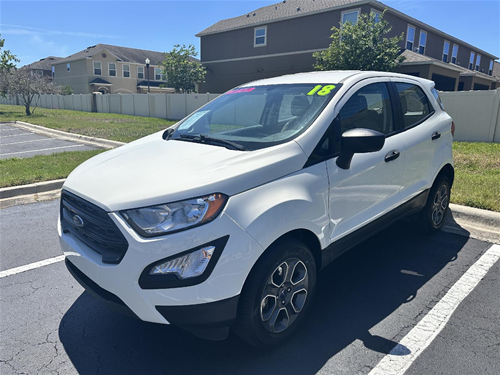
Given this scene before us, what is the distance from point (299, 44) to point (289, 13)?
8.26ft

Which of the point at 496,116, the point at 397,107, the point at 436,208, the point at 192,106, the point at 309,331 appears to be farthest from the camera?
the point at 192,106

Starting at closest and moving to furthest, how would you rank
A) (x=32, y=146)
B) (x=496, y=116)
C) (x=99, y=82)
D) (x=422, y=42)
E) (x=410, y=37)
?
Answer: (x=32, y=146) < (x=496, y=116) < (x=410, y=37) < (x=422, y=42) < (x=99, y=82)

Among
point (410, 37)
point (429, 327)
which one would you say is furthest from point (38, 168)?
point (410, 37)

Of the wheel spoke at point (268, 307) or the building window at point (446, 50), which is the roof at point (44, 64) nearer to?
the building window at point (446, 50)

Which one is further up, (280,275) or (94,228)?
(94,228)

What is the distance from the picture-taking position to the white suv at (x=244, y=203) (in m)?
2.18

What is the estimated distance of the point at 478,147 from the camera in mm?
10930

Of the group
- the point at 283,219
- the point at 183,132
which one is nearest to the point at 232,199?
the point at 283,219

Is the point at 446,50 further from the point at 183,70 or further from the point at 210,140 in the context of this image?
the point at 210,140

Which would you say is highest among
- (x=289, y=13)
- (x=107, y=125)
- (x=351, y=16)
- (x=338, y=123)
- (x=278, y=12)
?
(x=278, y=12)

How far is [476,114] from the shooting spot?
1269 cm

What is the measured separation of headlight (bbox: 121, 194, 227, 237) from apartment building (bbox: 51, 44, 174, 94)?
155 feet

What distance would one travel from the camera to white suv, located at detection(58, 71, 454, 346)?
2176 mm

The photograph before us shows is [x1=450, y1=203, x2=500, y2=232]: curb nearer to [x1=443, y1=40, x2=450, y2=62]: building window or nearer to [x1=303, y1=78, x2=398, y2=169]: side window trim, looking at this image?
[x1=303, y1=78, x2=398, y2=169]: side window trim
